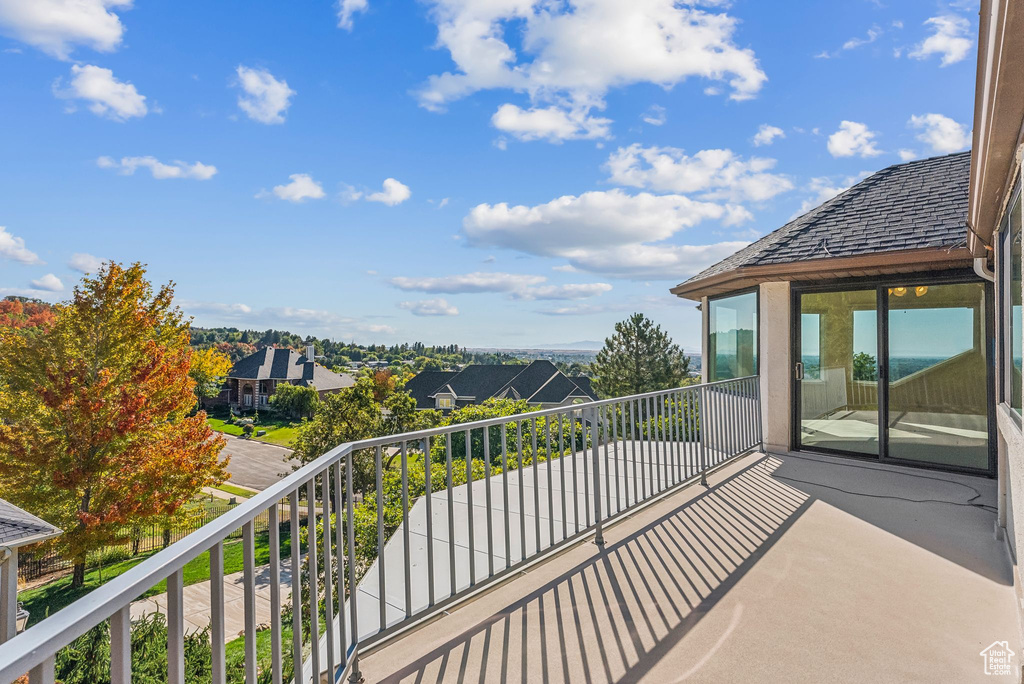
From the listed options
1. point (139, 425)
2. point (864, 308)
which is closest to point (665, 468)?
point (864, 308)

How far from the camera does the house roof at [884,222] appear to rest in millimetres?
5016

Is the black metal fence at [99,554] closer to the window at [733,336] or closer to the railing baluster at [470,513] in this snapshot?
the window at [733,336]

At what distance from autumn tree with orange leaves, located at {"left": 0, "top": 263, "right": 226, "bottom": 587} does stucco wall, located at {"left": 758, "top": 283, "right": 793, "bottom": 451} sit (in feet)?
47.4

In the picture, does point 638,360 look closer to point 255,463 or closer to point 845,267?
point 845,267

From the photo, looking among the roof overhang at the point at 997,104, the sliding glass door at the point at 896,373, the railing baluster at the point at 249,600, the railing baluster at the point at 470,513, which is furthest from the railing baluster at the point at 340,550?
the sliding glass door at the point at 896,373

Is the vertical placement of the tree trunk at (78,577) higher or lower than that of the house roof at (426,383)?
lower

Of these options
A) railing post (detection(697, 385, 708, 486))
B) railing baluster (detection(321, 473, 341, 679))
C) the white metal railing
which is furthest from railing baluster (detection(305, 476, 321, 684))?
railing post (detection(697, 385, 708, 486))

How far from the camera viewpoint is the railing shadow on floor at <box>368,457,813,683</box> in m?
2.03

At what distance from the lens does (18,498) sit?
1213 centimetres

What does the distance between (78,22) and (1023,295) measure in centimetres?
2376

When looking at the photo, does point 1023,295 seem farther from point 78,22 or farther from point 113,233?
point 113,233

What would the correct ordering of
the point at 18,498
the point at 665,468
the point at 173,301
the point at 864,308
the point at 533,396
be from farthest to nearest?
the point at 533,396, the point at 173,301, the point at 18,498, the point at 864,308, the point at 665,468

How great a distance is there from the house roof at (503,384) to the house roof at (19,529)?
34.2m

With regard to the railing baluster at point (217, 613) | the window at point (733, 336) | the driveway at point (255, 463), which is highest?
the window at point (733, 336)
